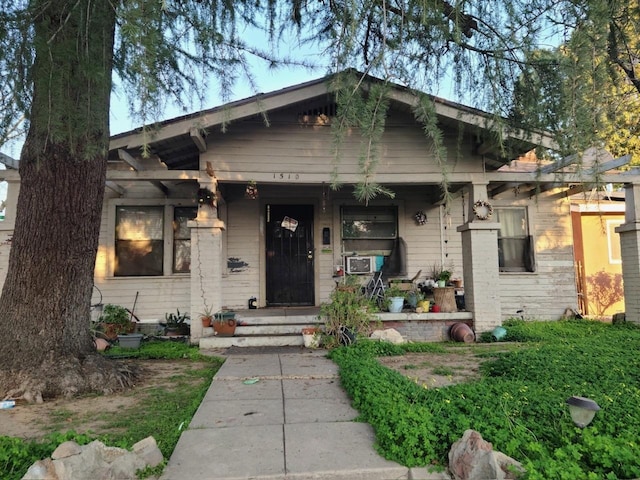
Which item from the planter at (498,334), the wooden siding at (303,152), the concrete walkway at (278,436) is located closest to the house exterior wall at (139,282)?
the wooden siding at (303,152)

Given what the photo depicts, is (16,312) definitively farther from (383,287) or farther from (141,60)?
(383,287)

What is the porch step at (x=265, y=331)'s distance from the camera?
263 inches

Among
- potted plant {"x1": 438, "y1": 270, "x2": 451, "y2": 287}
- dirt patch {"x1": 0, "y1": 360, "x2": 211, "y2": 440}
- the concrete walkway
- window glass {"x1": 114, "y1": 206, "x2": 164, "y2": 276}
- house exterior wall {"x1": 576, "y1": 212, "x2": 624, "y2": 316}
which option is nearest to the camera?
the concrete walkway

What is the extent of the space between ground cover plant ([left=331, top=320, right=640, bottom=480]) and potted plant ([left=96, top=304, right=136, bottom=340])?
4.39 metres

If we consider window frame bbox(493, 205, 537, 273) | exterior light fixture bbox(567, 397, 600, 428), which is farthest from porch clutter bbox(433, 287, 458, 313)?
exterior light fixture bbox(567, 397, 600, 428)

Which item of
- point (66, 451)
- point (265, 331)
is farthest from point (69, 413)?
point (265, 331)

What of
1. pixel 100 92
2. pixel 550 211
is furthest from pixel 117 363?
pixel 550 211

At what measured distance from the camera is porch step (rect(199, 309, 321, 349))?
21.9 ft

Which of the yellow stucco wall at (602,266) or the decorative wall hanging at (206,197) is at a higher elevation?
the decorative wall hanging at (206,197)

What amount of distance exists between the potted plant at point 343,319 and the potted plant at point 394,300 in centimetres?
92

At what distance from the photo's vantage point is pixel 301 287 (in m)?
8.73

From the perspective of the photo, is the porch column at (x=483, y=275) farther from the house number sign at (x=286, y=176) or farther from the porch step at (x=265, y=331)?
the house number sign at (x=286, y=176)

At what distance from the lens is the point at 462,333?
7.17 meters

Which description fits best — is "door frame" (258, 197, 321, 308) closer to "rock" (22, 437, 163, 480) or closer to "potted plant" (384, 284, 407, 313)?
"potted plant" (384, 284, 407, 313)
